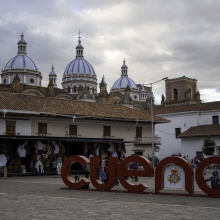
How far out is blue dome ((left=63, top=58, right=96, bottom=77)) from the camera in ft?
314

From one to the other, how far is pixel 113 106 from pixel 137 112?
8.39ft

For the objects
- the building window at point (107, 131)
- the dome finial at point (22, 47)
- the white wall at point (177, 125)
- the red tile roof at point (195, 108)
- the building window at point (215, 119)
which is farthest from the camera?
the dome finial at point (22, 47)

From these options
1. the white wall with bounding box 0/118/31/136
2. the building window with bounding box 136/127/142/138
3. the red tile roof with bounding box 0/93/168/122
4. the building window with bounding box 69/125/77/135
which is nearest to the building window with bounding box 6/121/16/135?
the white wall with bounding box 0/118/31/136

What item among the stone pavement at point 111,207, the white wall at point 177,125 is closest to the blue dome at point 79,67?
the white wall at point 177,125

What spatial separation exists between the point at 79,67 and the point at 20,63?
70.6 ft

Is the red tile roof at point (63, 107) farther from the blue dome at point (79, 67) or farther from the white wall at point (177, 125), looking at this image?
the blue dome at point (79, 67)


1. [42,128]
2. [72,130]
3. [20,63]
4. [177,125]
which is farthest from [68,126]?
[20,63]

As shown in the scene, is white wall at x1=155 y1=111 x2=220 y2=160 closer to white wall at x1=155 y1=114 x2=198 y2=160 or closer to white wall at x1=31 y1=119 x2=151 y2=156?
white wall at x1=155 y1=114 x2=198 y2=160

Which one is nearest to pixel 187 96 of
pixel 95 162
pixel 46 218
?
pixel 95 162

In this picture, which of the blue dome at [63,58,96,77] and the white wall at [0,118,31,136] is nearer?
the white wall at [0,118,31,136]

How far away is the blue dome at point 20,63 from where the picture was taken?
7650 centimetres

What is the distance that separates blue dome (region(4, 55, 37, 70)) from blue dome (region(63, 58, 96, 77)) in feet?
61.0

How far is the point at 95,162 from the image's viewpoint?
1673 cm

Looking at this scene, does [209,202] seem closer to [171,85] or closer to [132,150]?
[132,150]
